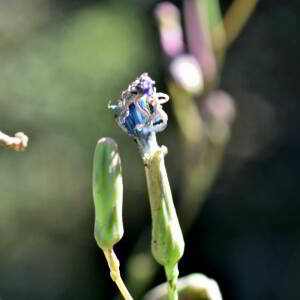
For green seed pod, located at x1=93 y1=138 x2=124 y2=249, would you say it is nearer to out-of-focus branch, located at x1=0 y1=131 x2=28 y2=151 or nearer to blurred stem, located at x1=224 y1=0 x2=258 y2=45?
out-of-focus branch, located at x1=0 y1=131 x2=28 y2=151

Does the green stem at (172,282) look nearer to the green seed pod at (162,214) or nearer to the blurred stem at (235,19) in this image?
the green seed pod at (162,214)

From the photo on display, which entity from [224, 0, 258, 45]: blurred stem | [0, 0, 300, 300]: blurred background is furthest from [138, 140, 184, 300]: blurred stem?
[0, 0, 300, 300]: blurred background

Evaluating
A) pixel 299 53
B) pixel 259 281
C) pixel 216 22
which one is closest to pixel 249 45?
pixel 299 53

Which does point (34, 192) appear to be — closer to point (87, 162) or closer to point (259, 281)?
point (87, 162)

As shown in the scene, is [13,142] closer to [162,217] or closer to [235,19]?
[162,217]

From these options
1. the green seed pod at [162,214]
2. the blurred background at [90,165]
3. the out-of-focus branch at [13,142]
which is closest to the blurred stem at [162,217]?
the green seed pod at [162,214]
